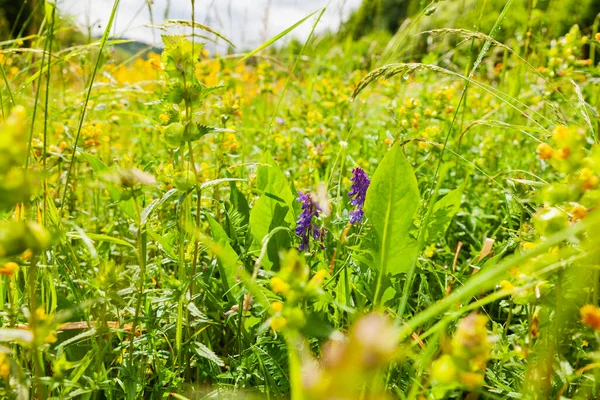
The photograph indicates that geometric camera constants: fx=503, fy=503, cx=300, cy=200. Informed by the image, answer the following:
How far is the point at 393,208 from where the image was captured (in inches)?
48.8

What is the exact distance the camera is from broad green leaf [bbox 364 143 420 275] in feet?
4.02

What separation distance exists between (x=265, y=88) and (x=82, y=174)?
147 centimetres

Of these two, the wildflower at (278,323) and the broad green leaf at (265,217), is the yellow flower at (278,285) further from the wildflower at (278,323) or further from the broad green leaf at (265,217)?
the broad green leaf at (265,217)

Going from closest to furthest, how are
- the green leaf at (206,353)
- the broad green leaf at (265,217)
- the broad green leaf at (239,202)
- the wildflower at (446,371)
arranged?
the wildflower at (446,371)
the green leaf at (206,353)
the broad green leaf at (265,217)
the broad green leaf at (239,202)

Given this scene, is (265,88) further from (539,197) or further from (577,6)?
(577,6)

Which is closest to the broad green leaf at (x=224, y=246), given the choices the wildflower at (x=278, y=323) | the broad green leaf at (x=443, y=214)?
the broad green leaf at (x=443, y=214)

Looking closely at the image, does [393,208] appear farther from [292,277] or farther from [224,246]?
[292,277]

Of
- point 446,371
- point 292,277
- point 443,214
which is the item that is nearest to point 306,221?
point 443,214

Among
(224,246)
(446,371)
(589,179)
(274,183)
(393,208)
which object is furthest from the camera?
(274,183)

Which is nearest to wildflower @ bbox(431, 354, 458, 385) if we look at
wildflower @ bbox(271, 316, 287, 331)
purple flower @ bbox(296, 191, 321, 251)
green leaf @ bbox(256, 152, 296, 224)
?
wildflower @ bbox(271, 316, 287, 331)

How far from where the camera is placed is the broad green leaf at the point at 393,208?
1226 mm

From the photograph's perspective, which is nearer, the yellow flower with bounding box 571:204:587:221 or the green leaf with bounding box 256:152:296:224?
the yellow flower with bounding box 571:204:587:221

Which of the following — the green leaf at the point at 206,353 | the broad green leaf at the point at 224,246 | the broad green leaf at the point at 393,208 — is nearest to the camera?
the green leaf at the point at 206,353

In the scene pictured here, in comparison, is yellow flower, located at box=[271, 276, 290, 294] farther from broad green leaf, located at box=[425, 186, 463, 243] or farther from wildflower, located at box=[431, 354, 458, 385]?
broad green leaf, located at box=[425, 186, 463, 243]
